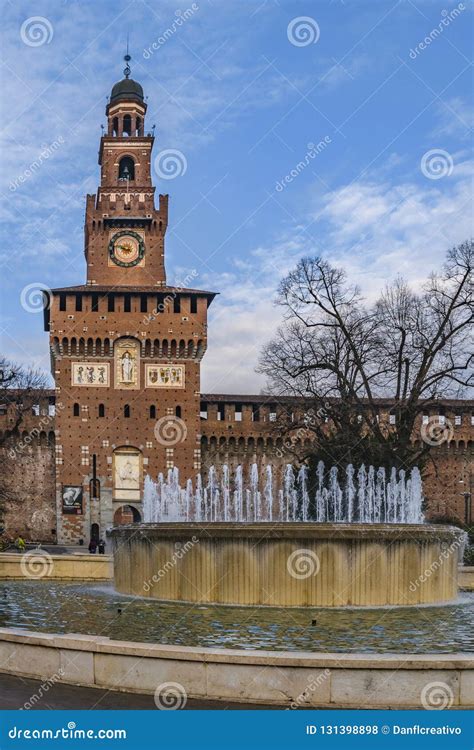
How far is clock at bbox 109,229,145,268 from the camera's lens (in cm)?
4856

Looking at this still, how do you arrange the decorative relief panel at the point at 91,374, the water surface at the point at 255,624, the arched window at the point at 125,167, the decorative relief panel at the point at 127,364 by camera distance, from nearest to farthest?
the water surface at the point at 255,624, the decorative relief panel at the point at 91,374, the decorative relief panel at the point at 127,364, the arched window at the point at 125,167

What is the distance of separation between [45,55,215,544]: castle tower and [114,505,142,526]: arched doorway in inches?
1.9

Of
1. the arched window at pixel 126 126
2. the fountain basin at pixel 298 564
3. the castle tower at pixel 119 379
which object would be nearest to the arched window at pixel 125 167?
the arched window at pixel 126 126

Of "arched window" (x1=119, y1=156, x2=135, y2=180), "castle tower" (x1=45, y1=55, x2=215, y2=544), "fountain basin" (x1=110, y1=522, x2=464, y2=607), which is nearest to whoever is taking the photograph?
"fountain basin" (x1=110, y1=522, x2=464, y2=607)

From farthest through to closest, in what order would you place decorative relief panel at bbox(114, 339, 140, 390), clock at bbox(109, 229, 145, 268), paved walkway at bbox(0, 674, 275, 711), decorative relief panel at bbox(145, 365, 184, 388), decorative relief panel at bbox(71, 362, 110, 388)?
clock at bbox(109, 229, 145, 268) → decorative relief panel at bbox(145, 365, 184, 388) → decorative relief panel at bbox(114, 339, 140, 390) → decorative relief panel at bbox(71, 362, 110, 388) → paved walkway at bbox(0, 674, 275, 711)

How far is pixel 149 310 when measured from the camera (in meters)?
46.6

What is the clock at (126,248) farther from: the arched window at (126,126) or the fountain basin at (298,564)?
the fountain basin at (298,564)

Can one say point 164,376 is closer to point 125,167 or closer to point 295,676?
point 125,167

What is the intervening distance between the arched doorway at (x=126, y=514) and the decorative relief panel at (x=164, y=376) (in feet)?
20.2

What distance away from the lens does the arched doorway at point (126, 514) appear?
4481 centimetres

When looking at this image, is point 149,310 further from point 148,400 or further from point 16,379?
point 16,379

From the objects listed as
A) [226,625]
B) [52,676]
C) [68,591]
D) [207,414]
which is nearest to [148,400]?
[207,414]

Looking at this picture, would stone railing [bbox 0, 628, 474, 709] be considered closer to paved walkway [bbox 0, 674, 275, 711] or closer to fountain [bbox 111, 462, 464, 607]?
paved walkway [bbox 0, 674, 275, 711]

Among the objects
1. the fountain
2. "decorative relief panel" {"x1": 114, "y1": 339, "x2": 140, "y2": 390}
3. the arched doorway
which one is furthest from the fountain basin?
"decorative relief panel" {"x1": 114, "y1": 339, "x2": 140, "y2": 390}
